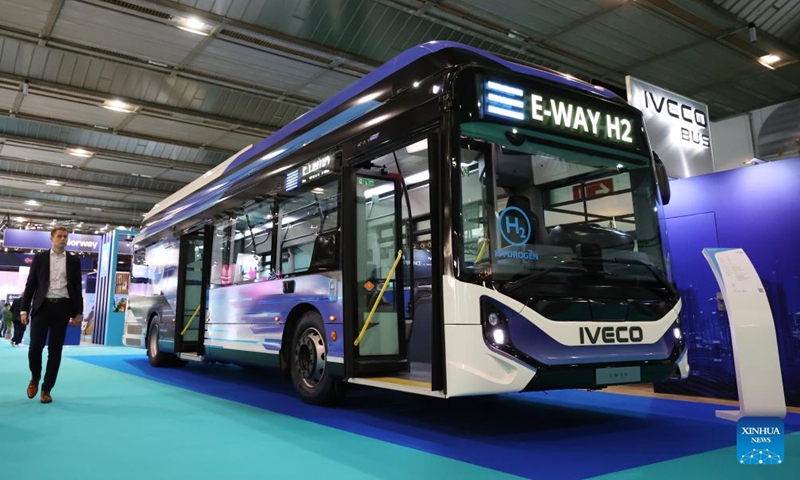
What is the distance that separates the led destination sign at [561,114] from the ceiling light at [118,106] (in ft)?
32.2

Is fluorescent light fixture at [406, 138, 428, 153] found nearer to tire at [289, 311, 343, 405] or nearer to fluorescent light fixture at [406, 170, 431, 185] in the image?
fluorescent light fixture at [406, 170, 431, 185]

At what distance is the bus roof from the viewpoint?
4.34 meters

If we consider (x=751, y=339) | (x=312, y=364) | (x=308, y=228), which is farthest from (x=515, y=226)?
(x=312, y=364)

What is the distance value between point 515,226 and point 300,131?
2.91 metres

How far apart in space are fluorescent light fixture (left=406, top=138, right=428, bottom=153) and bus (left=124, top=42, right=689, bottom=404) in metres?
0.02

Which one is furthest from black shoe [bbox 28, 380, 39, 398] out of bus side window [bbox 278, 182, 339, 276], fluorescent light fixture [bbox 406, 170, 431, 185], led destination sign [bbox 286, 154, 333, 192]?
fluorescent light fixture [bbox 406, 170, 431, 185]

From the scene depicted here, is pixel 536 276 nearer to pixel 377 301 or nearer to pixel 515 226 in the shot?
pixel 515 226

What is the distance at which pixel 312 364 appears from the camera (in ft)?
17.8

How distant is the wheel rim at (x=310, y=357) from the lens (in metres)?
5.32

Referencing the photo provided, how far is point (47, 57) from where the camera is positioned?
999 cm

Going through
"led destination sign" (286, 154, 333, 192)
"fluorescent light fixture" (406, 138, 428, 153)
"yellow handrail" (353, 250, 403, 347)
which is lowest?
"yellow handrail" (353, 250, 403, 347)

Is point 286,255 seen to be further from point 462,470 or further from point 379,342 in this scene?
point 462,470

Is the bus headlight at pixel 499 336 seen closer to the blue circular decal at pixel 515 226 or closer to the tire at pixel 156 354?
the blue circular decal at pixel 515 226

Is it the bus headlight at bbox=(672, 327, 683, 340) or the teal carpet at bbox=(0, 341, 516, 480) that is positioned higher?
the bus headlight at bbox=(672, 327, 683, 340)
